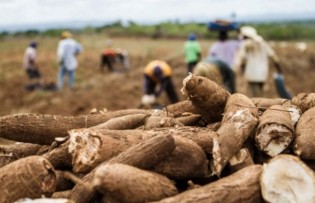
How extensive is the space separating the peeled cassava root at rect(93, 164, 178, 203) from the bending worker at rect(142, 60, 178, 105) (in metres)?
4.94

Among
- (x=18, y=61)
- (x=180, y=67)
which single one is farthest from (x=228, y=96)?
(x=18, y=61)

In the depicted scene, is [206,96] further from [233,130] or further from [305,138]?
[305,138]

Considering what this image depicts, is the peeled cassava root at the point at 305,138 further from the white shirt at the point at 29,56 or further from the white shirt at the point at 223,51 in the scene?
the white shirt at the point at 29,56

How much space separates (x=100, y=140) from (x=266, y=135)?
1056 millimetres

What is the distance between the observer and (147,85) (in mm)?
8141

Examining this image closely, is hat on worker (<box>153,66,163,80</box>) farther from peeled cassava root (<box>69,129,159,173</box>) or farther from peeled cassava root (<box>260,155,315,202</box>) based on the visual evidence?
peeled cassava root (<box>260,155,315,202</box>)

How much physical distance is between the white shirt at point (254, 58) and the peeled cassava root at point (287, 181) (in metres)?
5.19

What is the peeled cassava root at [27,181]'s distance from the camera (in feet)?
9.98

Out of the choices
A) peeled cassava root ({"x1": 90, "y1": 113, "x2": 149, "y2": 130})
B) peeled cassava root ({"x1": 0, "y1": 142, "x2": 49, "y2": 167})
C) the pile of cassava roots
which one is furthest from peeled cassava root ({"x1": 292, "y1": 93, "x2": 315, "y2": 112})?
peeled cassava root ({"x1": 0, "y1": 142, "x2": 49, "y2": 167})

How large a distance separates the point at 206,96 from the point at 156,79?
170 inches

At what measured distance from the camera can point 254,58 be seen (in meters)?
8.21

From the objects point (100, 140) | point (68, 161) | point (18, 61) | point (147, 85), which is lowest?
point (18, 61)

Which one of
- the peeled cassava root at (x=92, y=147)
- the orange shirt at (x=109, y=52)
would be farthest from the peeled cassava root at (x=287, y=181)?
the orange shirt at (x=109, y=52)

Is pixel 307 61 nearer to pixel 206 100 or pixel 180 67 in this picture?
pixel 180 67
